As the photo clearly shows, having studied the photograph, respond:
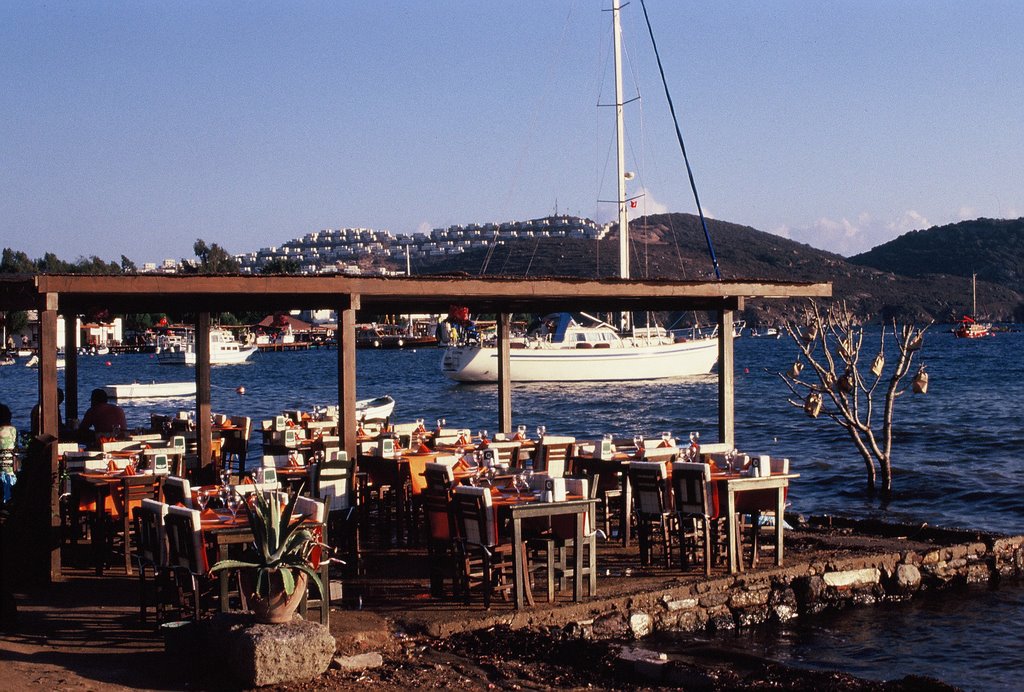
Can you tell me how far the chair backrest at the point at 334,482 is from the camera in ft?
33.4

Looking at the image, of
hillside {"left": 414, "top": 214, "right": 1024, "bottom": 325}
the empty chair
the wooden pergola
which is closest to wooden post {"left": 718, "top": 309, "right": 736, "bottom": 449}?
the wooden pergola

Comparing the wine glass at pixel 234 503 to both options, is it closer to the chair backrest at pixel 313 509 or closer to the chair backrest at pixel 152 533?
the chair backrest at pixel 152 533

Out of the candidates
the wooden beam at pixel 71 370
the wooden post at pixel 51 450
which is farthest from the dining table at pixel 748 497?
the wooden beam at pixel 71 370

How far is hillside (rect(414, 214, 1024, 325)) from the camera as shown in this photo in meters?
140

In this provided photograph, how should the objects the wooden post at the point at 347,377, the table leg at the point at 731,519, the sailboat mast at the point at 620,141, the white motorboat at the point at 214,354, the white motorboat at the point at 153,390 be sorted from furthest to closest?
the white motorboat at the point at 214,354, the white motorboat at the point at 153,390, the sailboat mast at the point at 620,141, the wooden post at the point at 347,377, the table leg at the point at 731,519

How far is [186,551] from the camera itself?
7.83 meters

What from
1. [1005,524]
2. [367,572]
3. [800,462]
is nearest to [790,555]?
[367,572]

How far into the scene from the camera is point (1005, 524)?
18.0 m

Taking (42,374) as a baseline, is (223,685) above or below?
below

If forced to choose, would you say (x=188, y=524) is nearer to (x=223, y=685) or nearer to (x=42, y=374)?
(x=223, y=685)

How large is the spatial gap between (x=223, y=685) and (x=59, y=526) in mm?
3461

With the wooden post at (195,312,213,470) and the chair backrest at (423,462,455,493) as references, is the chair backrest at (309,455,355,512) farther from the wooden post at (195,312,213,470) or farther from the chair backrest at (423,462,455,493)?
the wooden post at (195,312,213,470)

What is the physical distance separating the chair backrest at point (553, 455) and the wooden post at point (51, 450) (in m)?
4.74

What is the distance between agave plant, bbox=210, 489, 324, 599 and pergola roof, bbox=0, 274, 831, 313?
11.0 feet
